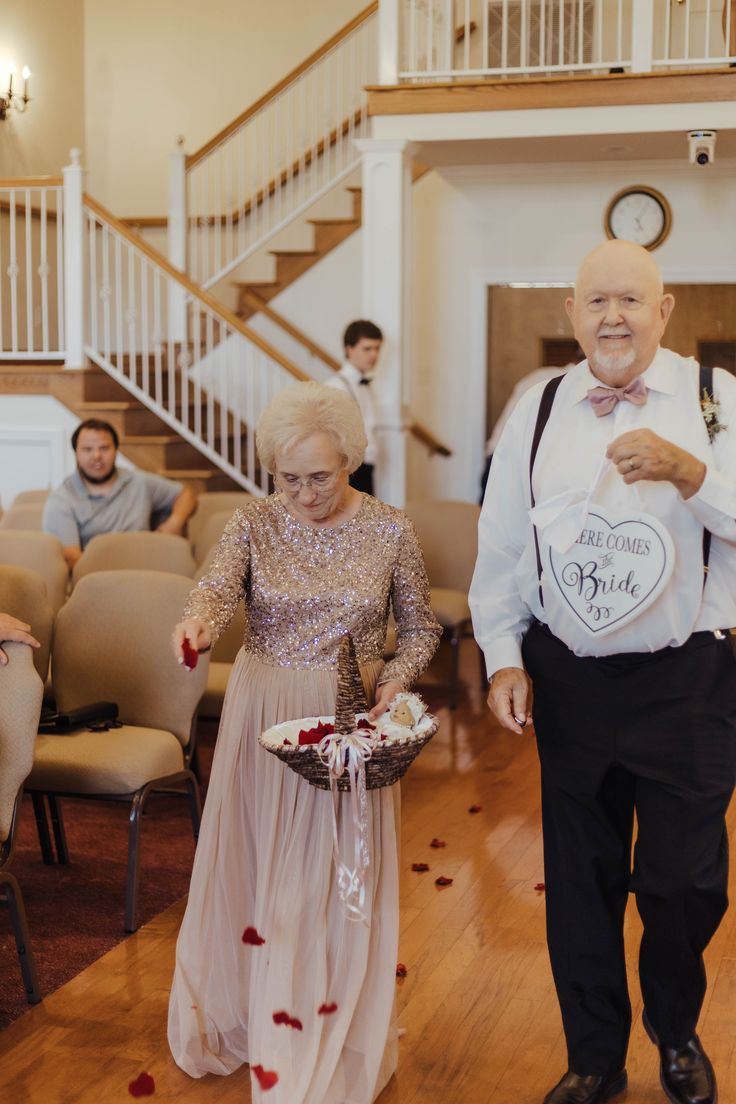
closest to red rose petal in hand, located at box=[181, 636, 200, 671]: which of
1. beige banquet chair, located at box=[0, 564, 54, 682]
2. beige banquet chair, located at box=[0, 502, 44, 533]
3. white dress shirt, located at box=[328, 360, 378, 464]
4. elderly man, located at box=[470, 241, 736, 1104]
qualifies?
elderly man, located at box=[470, 241, 736, 1104]

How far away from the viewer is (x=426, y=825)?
4.71 metres

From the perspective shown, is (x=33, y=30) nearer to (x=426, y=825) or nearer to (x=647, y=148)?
(x=647, y=148)

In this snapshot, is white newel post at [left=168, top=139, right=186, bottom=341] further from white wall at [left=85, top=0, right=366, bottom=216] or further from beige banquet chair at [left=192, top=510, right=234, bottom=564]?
beige banquet chair at [left=192, top=510, right=234, bottom=564]

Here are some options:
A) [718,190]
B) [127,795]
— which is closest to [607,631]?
[127,795]

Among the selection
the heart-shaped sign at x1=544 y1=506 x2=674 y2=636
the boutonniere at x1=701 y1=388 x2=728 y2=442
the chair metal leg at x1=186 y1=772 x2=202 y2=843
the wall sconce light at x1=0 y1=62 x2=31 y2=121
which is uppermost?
the wall sconce light at x1=0 y1=62 x2=31 y2=121

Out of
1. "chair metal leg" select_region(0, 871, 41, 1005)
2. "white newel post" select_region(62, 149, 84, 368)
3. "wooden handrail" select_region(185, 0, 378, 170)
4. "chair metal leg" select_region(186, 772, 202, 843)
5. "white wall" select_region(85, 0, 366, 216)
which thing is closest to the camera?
"chair metal leg" select_region(0, 871, 41, 1005)

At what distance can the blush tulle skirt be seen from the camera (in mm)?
2707

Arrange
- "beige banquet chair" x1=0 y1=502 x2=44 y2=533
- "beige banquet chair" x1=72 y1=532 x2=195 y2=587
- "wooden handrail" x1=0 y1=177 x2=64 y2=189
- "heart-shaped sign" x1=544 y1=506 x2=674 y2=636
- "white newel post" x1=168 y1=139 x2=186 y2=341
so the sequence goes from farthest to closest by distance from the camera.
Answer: "white newel post" x1=168 y1=139 x2=186 y2=341
"wooden handrail" x1=0 y1=177 x2=64 y2=189
"beige banquet chair" x1=0 y1=502 x2=44 y2=533
"beige banquet chair" x1=72 y1=532 x2=195 y2=587
"heart-shaped sign" x1=544 y1=506 x2=674 y2=636

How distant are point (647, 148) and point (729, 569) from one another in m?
6.49

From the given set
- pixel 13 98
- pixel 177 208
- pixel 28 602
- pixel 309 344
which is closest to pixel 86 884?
pixel 28 602

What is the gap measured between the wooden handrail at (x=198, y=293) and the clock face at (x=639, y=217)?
2.47 metres

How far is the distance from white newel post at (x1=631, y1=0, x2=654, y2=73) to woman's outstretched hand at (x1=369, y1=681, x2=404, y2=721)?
5880 mm

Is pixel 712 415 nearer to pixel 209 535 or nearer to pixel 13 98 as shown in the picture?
pixel 209 535

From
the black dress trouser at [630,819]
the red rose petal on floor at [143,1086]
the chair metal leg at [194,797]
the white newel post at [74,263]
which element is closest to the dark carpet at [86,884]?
the chair metal leg at [194,797]
